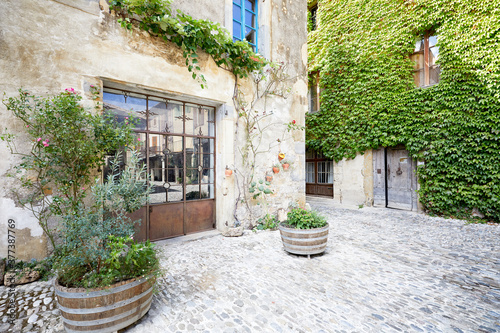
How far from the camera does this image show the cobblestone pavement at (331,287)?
1.97 m

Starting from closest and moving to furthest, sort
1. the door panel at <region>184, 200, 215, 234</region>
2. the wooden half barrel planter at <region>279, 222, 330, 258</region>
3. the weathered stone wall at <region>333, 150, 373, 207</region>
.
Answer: the wooden half barrel planter at <region>279, 222, 330, 258</region>, the door panel at <region>184, 200, 215, 234</region>, the weathered stone wall at <region>333, 150, 373, 207</region>

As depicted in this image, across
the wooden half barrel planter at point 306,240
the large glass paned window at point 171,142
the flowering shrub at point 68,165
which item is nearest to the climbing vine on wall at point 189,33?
the large glass paned window at point 171,142

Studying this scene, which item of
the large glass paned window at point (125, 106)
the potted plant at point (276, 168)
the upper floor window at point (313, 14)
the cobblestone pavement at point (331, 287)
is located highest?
the upper floor window at point (313, 14)

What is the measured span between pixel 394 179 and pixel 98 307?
7946 mm

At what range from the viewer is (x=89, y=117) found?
2840 millimetres

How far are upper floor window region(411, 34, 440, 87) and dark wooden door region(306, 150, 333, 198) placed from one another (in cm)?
377

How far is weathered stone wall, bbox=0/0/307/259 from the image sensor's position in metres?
2.66

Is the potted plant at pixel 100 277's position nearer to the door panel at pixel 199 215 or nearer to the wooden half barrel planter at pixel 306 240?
the wooden half barrel planter at pixel 306 240

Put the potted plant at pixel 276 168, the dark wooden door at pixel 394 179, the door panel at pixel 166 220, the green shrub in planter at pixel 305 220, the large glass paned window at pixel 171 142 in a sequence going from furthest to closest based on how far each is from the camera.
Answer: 1. the dark wooden door at pixel 394 179
2. the potted plant at pixel 276 168
3. the door panel at pixel 166 220
4. the large glass paned window at pixel 171 142
5. the green shrub in planter at pixel 305 220

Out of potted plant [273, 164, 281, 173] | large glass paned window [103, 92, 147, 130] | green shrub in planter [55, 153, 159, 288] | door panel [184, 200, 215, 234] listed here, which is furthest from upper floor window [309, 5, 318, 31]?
green shrub in planter [55, 153, 159, 288]

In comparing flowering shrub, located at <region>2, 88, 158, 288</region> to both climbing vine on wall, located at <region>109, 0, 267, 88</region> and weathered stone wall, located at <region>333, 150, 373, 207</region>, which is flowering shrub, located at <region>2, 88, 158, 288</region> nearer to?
climbing vine on wall, located at <region>109, 0, 267, 88</region>

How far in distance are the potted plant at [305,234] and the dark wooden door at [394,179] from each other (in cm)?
508

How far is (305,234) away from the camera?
3.25 metres

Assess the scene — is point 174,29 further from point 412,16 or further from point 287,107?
point 412,16
